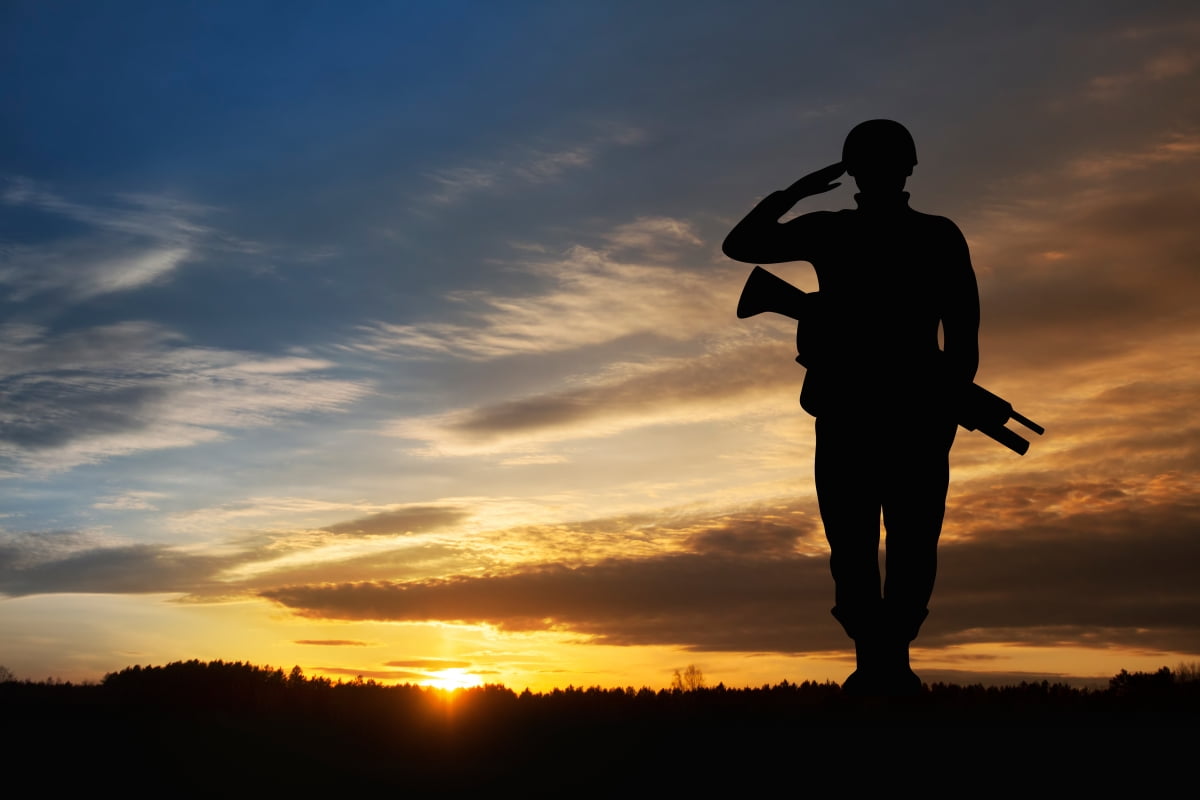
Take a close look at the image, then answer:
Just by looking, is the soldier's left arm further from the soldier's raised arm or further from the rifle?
the soldier's raised arm

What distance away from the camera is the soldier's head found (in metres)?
9.85

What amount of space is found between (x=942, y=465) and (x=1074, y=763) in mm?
3096

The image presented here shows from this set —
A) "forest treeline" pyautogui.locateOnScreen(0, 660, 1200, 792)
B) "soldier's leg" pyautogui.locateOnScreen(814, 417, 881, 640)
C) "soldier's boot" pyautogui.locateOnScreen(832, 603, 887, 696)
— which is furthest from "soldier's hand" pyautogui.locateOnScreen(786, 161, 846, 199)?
"forest treeline" pyautogui.locateOnScreen(0, 660, 1200, 792)

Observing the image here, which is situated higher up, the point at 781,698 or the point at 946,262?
the point at 946,262

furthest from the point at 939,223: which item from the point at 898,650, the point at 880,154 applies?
the point at 898,650

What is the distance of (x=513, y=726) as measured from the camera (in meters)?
9.74

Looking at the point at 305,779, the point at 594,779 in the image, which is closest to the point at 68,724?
the point at 305,779

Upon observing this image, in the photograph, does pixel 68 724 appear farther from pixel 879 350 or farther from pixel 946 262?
pixel 946 262

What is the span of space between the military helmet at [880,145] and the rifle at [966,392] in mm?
1286

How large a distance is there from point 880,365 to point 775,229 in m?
1.54

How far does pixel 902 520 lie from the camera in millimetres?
9992

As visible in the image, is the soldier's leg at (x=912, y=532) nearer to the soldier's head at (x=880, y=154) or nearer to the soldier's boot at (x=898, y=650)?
the soldier's boot at (x=898, y=650)

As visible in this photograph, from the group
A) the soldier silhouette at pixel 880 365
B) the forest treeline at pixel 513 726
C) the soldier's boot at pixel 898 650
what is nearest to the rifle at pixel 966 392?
the soldier silhouette at pixel 880 365

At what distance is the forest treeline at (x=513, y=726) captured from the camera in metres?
8.20
